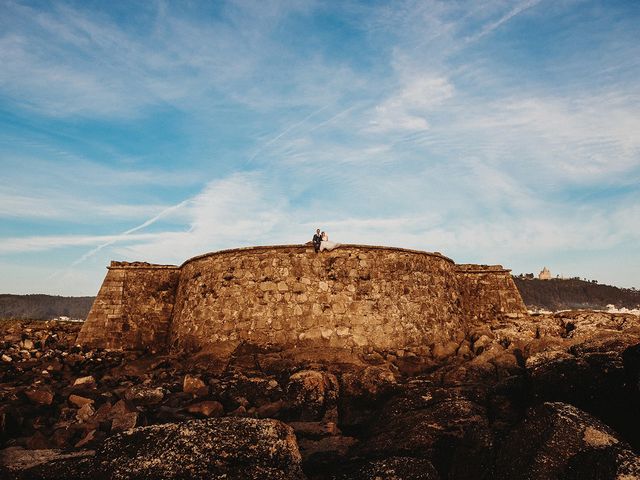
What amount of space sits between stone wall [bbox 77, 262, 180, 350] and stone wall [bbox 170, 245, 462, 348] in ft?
6.32

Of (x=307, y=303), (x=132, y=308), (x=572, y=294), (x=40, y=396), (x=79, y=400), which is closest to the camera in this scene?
(x=79, y=400)

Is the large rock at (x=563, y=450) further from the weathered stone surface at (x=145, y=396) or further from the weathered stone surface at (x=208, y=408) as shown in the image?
the weathered stone surface at (x=145, y=396)

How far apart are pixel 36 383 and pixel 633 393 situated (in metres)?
9.80

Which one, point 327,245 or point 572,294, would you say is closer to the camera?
point 327,245

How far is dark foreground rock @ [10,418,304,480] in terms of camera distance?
132 inches

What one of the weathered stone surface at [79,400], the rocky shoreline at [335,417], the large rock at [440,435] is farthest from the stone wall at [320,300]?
the large rock at [440,435]

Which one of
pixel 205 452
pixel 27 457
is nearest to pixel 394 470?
pixel 205 452

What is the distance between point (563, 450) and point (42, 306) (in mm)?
41113

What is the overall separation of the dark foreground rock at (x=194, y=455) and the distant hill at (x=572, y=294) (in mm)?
31043

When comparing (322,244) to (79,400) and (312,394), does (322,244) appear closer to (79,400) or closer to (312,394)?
(312,394)

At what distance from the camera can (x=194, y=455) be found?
349 centimetres

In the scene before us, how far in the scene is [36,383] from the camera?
893 cm

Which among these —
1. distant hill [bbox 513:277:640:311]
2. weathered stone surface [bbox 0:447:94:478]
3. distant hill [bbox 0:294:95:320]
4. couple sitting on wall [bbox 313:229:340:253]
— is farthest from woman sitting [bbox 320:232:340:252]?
distant hill [bbox 0:294:95:320]

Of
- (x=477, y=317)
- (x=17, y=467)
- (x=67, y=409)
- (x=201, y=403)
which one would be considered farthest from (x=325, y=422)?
(x=477, y=317)
